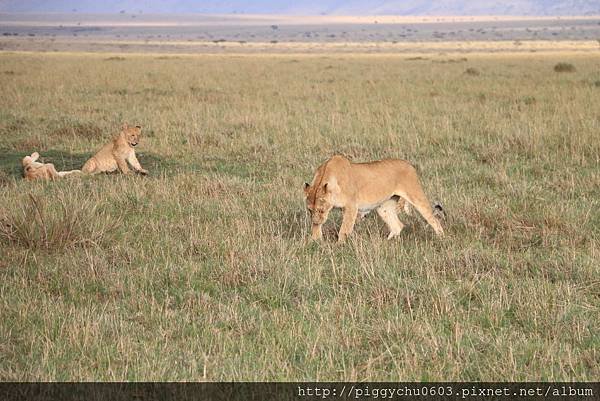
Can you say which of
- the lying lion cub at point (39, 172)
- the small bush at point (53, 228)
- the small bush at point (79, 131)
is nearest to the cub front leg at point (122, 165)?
the lying lion cub at point (39, 172)

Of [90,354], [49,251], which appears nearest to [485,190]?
[49,251]

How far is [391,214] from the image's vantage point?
786 cm

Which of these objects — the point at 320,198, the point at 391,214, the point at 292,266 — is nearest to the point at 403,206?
the point at 391,214

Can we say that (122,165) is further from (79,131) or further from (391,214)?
(391,214)

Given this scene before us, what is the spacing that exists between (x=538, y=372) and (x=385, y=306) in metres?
1.37

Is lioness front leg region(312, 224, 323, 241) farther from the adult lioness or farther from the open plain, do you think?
the open plain

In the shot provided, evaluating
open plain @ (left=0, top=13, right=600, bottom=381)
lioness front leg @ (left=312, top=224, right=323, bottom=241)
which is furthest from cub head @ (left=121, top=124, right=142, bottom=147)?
lioness front leg @ (left=312, top=224, right=323, bottom=241)

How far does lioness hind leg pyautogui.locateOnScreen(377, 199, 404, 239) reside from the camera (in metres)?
7.84

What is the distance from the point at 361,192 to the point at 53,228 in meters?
2.77

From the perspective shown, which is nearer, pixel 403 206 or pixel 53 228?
pixel 53 228

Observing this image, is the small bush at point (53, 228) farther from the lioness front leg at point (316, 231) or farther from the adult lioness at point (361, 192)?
the adult lioness at point (361, 192)

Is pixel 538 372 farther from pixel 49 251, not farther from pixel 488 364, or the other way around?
pixel 49 251

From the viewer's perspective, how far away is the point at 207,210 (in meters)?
8.66

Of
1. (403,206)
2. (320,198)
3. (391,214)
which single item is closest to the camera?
(320,198)
